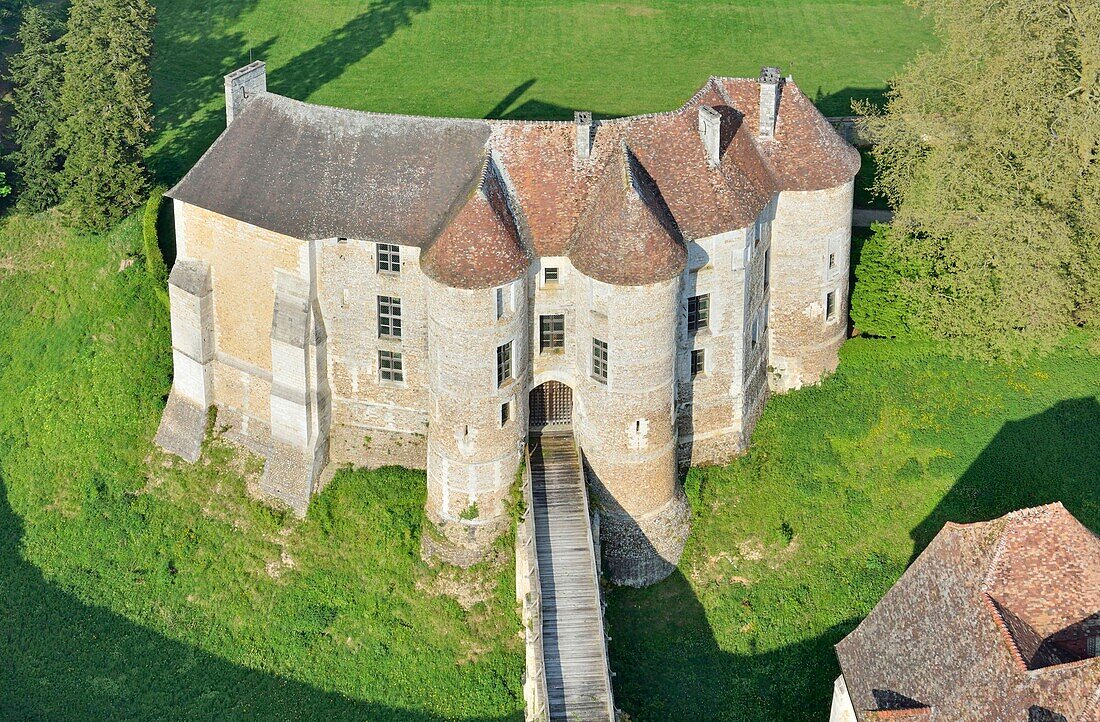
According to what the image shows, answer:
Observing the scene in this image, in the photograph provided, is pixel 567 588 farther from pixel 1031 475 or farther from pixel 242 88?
pixel 242 88

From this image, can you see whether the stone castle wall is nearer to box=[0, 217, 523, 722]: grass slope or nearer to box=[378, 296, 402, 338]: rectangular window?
box=[378, 296, 402, 338]: rectangular window

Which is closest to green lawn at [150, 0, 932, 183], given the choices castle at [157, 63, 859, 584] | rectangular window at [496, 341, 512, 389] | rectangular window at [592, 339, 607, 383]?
castle at [157, 63, 859, 584]

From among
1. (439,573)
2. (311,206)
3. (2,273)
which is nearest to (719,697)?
(439,573)

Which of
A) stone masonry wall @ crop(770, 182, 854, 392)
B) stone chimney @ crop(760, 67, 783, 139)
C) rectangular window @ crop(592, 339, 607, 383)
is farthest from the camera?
stone masonry wall @ crop(770, 182, 854, 392)

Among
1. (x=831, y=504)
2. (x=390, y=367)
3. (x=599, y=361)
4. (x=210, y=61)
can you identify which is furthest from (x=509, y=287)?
(x=210, y=61)

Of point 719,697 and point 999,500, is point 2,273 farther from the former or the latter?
point 999,500

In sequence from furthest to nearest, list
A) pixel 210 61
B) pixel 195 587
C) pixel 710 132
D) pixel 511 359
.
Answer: pixel 210 61 → pixel 195 587 → pixel 710 132 → pixel 511 359
